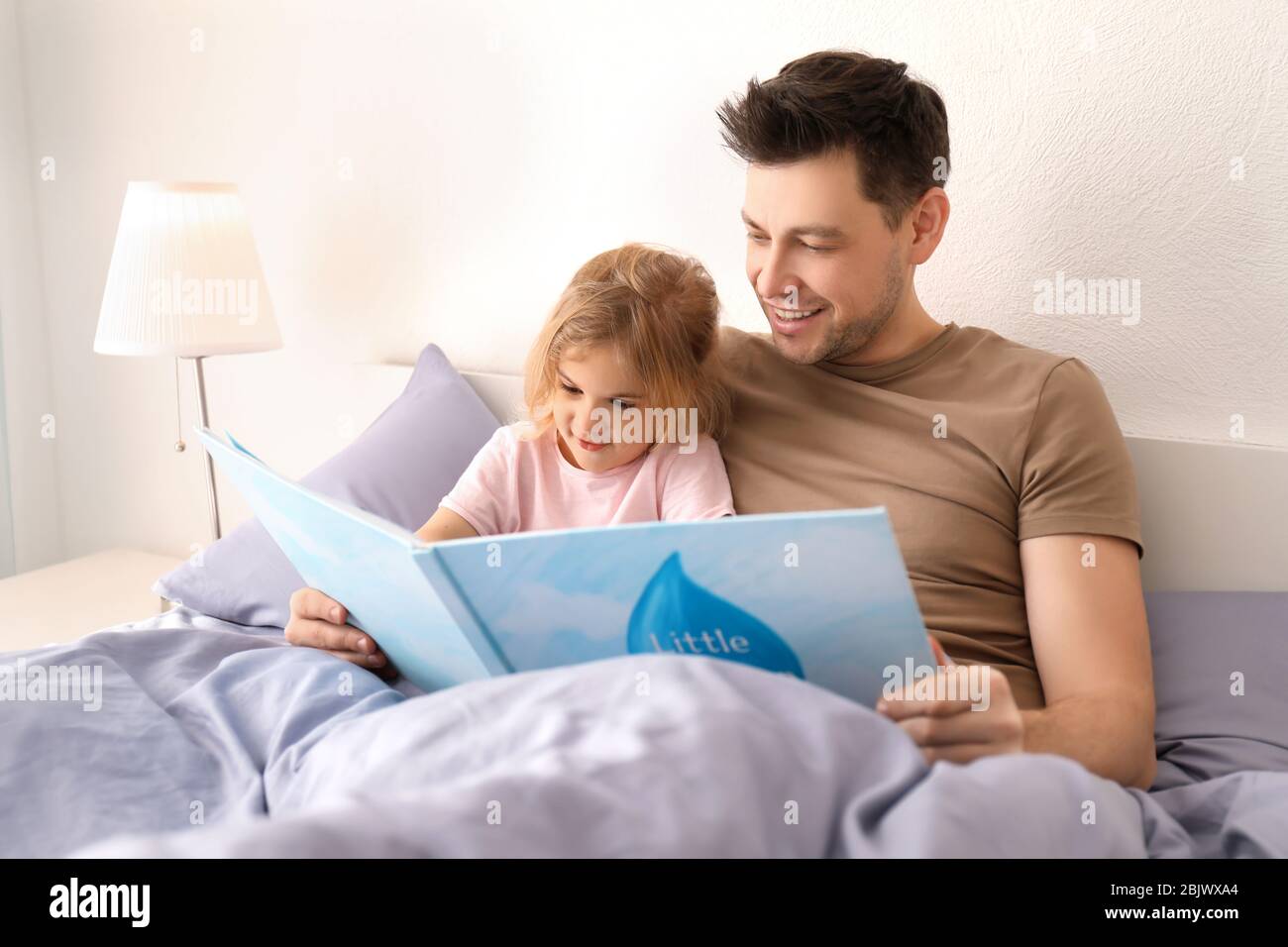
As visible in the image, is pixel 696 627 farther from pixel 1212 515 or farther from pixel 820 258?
pixel 1212 515

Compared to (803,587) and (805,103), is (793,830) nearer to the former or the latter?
(803,587)

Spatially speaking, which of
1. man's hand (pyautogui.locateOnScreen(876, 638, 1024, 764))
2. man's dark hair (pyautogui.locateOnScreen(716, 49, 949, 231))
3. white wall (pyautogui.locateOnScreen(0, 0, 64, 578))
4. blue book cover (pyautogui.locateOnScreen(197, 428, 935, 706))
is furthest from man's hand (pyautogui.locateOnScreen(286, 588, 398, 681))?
white wall (pyautogui.locateOnScreen(0, 0, 64, 578))

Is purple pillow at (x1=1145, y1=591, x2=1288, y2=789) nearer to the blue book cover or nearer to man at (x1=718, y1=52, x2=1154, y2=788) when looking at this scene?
man at (x1=718, y1=52, x2=1154, y2=788)

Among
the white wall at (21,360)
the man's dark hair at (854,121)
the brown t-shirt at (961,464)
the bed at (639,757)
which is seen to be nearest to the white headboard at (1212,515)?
the bed at (639,757)

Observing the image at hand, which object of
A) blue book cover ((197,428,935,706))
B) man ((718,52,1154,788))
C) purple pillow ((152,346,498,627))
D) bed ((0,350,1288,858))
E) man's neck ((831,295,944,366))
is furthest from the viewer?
purple pillow ((152,346,498,627))

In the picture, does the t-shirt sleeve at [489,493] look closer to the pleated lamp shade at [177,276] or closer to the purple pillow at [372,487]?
the purple pillow at [372,487]

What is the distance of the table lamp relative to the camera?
1.96 metres

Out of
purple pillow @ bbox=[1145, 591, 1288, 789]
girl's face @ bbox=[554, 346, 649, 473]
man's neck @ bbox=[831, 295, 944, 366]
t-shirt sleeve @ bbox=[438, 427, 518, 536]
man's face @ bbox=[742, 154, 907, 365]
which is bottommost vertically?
purple pillow @ bbox=[1145, 591, 1288, 789]

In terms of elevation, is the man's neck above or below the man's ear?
below

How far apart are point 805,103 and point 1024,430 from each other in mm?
417

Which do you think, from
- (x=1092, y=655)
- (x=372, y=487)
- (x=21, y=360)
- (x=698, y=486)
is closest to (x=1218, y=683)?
(x=1092, y=655)

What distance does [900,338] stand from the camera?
1387 millimetres

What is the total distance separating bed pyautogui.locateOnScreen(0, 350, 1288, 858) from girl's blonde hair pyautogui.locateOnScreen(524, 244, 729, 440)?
41 centimetres

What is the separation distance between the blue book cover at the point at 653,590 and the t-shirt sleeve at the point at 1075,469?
340 millimetres
